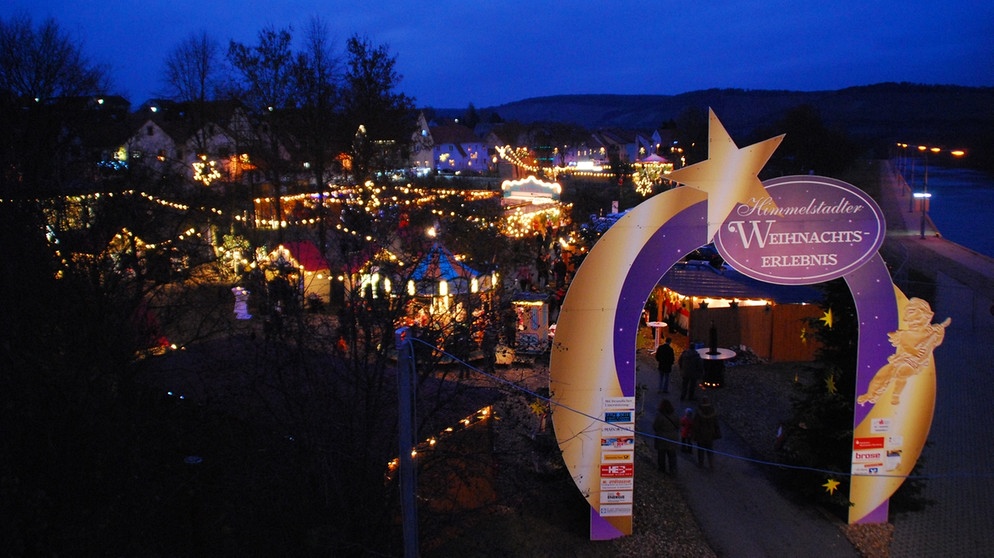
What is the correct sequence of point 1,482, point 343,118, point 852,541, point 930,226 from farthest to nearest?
point 930,226
point 343,118
point 852,541
point 1,482

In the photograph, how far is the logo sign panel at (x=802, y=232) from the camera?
258 inches

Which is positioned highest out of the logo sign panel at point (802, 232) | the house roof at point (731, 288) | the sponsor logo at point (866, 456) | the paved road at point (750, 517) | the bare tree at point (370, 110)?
the bare tree at point (370, 110)

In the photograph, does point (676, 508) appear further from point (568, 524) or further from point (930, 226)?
point (930, 226)

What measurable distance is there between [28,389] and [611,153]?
74577 millimetres

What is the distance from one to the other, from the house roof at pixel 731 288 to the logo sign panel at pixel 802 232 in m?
6.63

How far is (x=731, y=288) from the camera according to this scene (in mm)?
14133

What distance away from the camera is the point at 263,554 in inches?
222

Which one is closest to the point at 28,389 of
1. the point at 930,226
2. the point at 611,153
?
the point at 930,226

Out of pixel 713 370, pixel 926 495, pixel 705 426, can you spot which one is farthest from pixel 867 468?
pixel 713 370

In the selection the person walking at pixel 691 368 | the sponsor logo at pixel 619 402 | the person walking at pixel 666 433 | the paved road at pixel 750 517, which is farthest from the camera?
the person walking at pixel 691 368

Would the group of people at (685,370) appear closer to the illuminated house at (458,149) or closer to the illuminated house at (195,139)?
the illuminated house at (195,139)

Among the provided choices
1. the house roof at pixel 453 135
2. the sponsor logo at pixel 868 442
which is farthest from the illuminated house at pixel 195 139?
the house roof at pixel 453 135

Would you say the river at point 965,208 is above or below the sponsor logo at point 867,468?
above

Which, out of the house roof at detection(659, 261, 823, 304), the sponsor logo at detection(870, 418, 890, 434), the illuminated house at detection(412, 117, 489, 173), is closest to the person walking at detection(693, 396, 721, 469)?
the sponsor logo at detection(870, 418, 890, 434)
